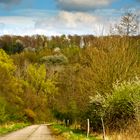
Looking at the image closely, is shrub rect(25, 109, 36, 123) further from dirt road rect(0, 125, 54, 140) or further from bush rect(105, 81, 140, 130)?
bush rect(105, 81, 140, 130)

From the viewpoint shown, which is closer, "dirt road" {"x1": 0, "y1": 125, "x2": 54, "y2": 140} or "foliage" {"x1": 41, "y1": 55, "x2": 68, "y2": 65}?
"dirt road" {"x1": 0, "y1": 125, "x2": 54, "y2": 140}

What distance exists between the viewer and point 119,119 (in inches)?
1471

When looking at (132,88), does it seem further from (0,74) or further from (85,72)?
(0,74)

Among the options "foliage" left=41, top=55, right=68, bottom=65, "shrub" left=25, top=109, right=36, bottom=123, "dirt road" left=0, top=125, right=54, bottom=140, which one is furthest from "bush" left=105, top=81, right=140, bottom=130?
"foliage" left=41, top=55, right=68, bottom=65

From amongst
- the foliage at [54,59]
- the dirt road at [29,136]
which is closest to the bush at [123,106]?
the dirt road at [29,136]

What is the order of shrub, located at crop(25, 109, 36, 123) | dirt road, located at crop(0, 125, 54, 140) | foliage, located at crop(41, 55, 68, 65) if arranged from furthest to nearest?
foliage, located at crop(41, 55, 68, 65) → shrub, located at crop(25, 109, 36, 123) → dirt road, located at crop(0, 125, 54, 140)

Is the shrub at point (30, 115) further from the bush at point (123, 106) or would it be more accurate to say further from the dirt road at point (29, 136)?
the bush at point (123, 106)

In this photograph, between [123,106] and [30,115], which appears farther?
[30,115]

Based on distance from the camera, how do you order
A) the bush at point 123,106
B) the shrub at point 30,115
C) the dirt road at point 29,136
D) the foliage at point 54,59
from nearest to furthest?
the bush at point 123,106 → the dirt road at point 29,136 → the shrub at point 30,115 → the foliage at point 54,59

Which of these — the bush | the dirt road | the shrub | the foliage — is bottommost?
the shrub

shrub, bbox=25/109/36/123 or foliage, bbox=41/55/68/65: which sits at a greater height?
foliage, bbox=41/55/68/65

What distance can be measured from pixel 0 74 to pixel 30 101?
96.4ft

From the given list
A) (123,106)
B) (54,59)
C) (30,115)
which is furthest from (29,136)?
(54,59)

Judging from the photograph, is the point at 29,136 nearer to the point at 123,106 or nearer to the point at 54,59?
the point at 123,106
